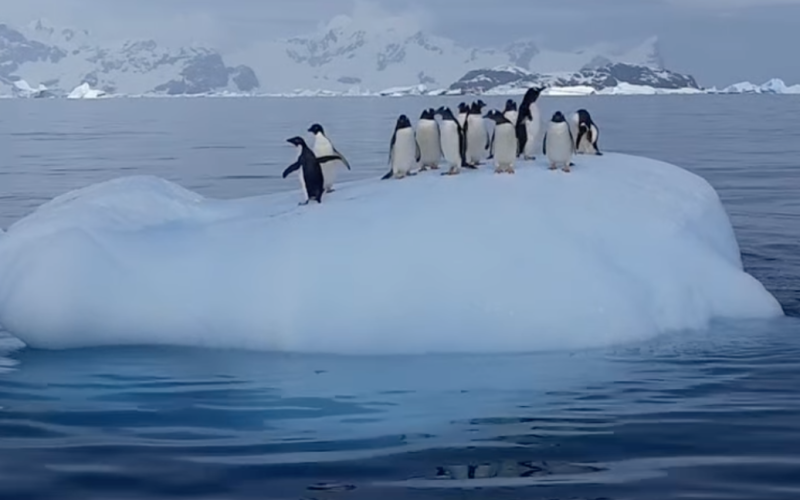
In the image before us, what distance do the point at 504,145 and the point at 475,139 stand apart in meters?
1.07

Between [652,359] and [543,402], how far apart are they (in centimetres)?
153

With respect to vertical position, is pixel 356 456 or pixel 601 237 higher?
pixel 601 237

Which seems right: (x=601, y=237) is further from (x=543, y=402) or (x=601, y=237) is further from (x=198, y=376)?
(x=198, y=376)

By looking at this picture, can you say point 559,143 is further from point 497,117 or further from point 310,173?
point 310,173

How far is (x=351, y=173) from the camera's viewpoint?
80.7 feet

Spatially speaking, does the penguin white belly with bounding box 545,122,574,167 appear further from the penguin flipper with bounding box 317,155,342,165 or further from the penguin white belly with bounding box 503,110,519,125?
the penguin flipper with bounding box 317,155,342,165

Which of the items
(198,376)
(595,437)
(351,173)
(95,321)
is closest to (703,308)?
(595,437)

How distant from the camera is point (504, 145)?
1134 centimetres

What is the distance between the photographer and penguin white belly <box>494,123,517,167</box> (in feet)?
36.9

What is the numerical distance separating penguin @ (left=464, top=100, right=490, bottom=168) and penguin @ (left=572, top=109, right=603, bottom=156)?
4.84ft

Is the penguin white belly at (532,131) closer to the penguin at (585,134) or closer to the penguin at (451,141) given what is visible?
the penguin at (585,134)

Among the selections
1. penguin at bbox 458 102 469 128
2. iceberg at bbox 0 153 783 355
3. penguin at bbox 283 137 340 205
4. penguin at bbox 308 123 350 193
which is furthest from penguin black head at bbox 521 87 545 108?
penguin at bbox 283 137 340 205

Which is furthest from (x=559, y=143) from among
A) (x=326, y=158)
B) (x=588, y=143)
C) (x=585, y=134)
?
(x=326, y=158)

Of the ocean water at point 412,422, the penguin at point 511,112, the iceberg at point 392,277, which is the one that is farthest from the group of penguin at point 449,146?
the ocean water at point 412,422
